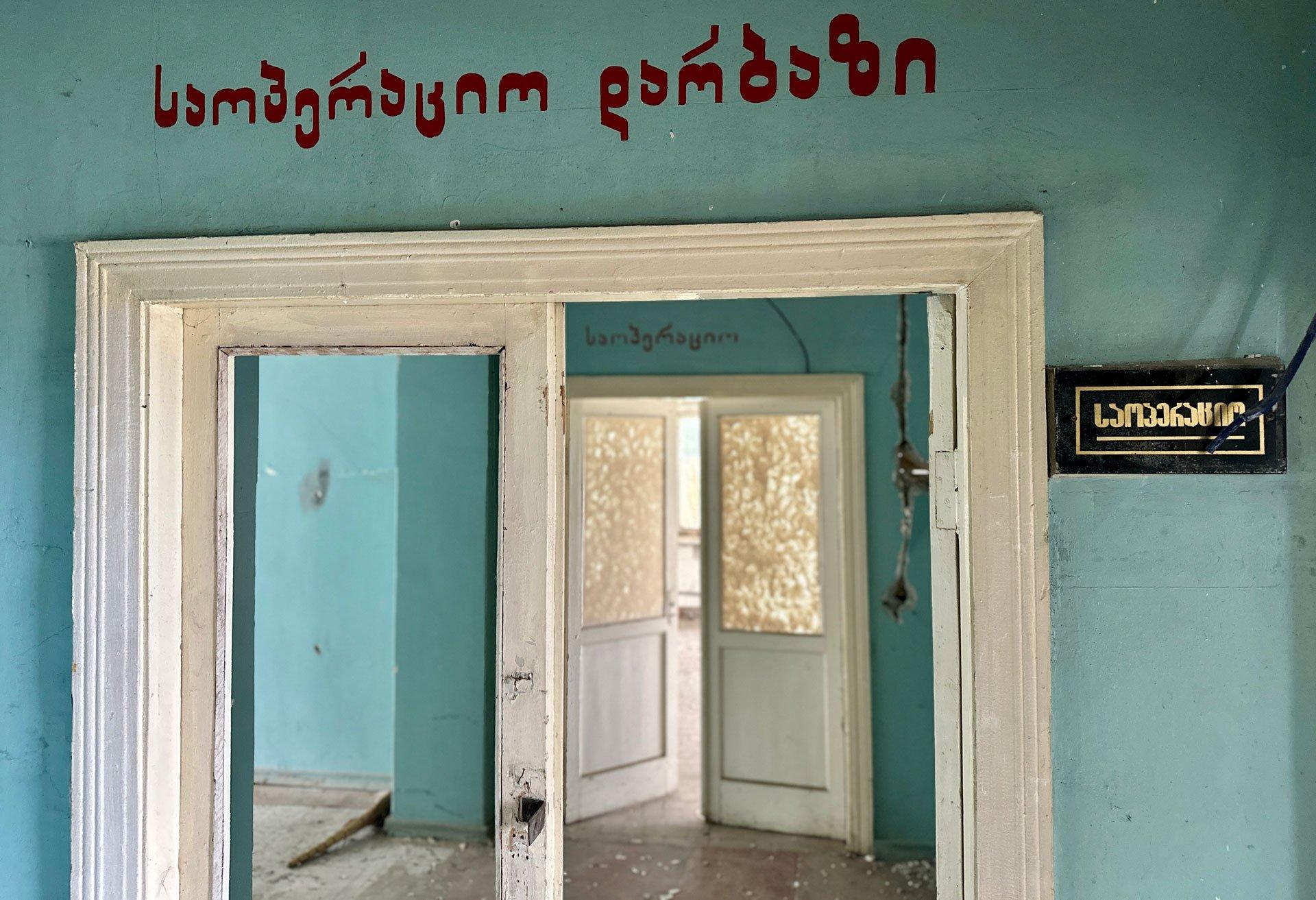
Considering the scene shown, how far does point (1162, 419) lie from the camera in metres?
1.36

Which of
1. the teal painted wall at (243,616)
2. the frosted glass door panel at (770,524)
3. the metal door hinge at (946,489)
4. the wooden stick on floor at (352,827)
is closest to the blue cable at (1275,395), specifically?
the metal door hinge at (946,489)

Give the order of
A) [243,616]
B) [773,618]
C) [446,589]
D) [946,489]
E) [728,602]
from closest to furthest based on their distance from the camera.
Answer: [946,489] → [243,616] → [446,589] → [773,618] → [728,602]

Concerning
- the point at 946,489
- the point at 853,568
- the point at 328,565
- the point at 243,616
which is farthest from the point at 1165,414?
the point at 328,565

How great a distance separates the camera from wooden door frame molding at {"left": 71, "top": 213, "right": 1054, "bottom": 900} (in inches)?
54.1

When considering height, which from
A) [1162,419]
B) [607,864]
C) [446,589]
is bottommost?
[607,864]

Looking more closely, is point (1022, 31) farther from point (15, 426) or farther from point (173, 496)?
point (15, 426)

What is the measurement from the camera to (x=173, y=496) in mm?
1597

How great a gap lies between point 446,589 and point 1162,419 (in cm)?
323

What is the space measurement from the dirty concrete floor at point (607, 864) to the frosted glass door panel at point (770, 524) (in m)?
0.97

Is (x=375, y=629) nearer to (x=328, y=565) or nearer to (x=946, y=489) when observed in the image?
(x=328, y=565)

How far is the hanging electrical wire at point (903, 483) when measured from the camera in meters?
3.86

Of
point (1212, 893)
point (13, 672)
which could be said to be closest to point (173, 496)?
point (13, 672)

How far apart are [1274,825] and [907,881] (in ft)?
8.61

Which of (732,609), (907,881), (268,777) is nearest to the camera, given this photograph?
(907,881)
